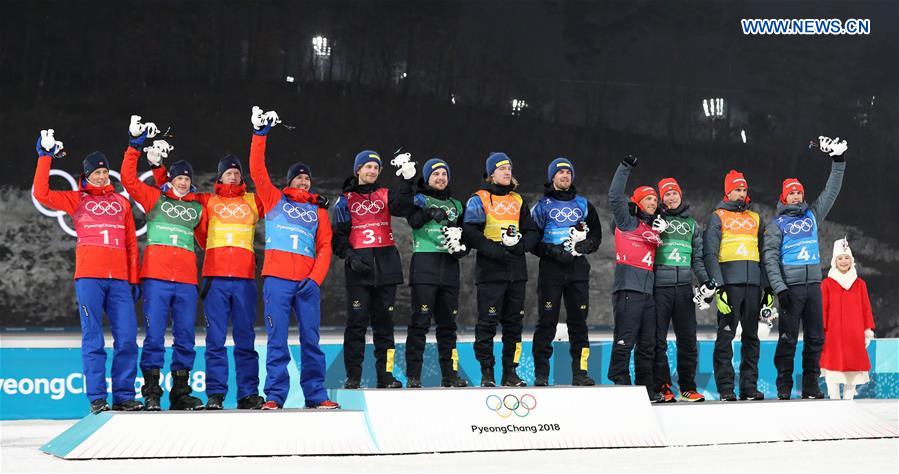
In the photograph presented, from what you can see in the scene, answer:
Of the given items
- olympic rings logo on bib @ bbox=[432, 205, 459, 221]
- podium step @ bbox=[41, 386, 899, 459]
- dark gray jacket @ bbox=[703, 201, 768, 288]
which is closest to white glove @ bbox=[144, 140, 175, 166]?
podium step @ bbox=[41, 386, 899, 459]

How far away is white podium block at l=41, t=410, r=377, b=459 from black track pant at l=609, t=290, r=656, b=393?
207cm

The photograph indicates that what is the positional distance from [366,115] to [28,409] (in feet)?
13.6

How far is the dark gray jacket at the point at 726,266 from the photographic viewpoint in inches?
298

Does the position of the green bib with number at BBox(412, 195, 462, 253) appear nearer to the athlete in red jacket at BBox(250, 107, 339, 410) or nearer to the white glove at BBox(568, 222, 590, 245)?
the athlete in red jacket at BBox(250, 107, 339, 410)

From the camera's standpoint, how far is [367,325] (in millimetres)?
6852

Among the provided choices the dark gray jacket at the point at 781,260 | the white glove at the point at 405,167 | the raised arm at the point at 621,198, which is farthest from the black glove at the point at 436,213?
the dark gray jacket at the point at 781,260

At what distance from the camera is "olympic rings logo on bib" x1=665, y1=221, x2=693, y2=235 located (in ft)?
24.4

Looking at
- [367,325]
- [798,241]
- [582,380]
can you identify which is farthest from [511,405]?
[798,241]

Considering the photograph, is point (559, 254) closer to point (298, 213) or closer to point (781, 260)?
point (298, 213)

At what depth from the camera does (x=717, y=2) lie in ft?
35.8

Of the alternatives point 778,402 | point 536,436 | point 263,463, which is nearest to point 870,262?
point 778,402

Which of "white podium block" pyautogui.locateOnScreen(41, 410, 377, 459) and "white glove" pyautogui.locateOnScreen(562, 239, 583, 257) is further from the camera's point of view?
"white glove" pyautogui.locateOnScreen(562, 239, 583, 257)

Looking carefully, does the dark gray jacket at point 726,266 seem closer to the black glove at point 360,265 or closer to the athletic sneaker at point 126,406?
the black glove at point 360,265

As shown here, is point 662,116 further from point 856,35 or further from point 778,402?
point 778,402
